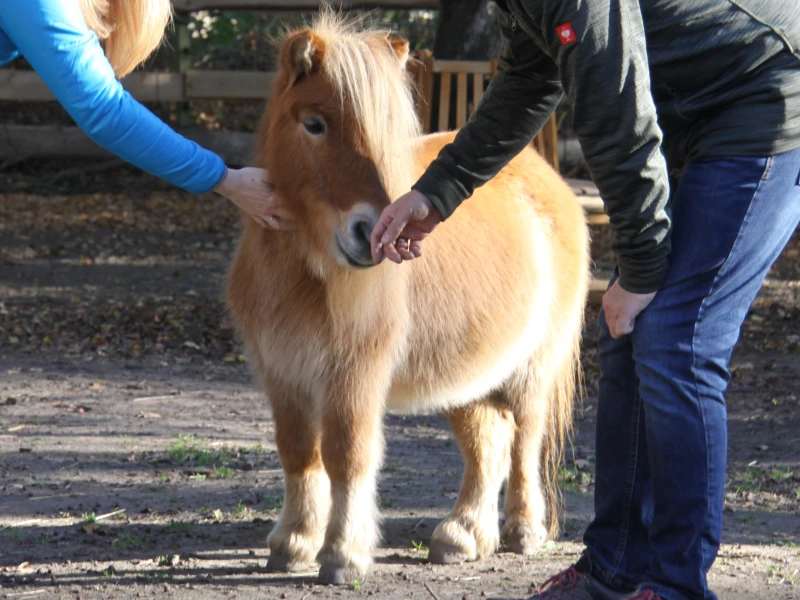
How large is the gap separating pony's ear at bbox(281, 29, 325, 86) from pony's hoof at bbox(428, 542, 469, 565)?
1627mm

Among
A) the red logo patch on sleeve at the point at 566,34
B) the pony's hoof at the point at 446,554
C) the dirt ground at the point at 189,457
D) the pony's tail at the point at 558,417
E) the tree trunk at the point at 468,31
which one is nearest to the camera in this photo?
the red logo patch on sleeve at the point at 566,34

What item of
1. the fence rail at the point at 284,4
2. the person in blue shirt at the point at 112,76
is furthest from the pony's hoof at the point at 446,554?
the fence rail at the point at 284,4

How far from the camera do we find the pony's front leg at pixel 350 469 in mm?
2990

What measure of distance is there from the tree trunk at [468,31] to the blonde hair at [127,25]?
5.21m

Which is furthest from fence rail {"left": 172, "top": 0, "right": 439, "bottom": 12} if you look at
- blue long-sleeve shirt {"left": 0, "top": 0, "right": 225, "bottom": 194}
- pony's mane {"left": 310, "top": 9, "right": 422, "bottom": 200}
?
blue long-sleeve shirt {"left": 0, "top": 0, "right": 225, "bottom": 194}

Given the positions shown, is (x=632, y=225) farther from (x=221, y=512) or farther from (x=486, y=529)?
(x=221, y=512)

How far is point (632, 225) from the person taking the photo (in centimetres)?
219

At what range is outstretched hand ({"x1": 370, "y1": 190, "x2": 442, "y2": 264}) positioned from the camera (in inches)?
102

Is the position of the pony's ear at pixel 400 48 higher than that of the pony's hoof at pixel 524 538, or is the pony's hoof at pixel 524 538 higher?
the pony's ear at pixel 400 48

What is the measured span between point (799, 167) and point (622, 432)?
796mm

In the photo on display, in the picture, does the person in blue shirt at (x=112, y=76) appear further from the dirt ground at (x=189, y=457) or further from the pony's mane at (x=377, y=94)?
the dirt ground at (x=189, y=457)

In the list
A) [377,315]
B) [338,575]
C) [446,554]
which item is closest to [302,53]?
[377,315]

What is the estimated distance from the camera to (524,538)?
3557 mm

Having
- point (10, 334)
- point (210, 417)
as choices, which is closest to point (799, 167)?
point (210, 417)
